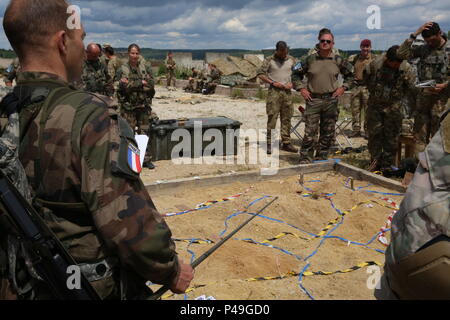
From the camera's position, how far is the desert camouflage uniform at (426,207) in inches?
57.3

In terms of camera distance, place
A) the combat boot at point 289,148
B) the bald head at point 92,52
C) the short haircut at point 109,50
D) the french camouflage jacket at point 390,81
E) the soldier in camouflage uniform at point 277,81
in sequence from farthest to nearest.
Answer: the short haircut at point 109,50
the combat boot at point 289,148
the soldier in camouflage uniform at point 277,81
the bald head at point 92,52
the french camouflage jacket at point 390,81

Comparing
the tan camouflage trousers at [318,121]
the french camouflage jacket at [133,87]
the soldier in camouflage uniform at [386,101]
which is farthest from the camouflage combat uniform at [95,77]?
the soldier in camouflage uniform at [386,101]

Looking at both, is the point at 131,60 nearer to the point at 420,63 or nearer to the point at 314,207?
the point at 314,207

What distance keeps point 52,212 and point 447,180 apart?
148 centimetres

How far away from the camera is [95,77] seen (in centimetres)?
764

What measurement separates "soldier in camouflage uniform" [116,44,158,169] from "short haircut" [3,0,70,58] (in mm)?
5139

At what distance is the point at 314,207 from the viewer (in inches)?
184

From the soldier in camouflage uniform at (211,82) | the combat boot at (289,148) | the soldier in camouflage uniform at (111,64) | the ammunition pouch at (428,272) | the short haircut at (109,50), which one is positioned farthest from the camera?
the soldier in camouflage uniform at (211,82)

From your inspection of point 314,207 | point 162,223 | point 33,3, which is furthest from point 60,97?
point 314,207

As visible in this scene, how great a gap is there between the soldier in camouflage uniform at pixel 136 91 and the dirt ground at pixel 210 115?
0.47 m

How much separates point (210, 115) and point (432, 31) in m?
7.86

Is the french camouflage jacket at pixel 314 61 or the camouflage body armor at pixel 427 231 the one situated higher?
the french camouflage jacket at pixel 314 61

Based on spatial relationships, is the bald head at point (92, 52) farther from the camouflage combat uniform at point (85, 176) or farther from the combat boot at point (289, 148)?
the camouflage combat uniform at point (85, 176)

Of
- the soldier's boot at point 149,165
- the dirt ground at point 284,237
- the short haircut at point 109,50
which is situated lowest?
the dirt ground at point 284,237
